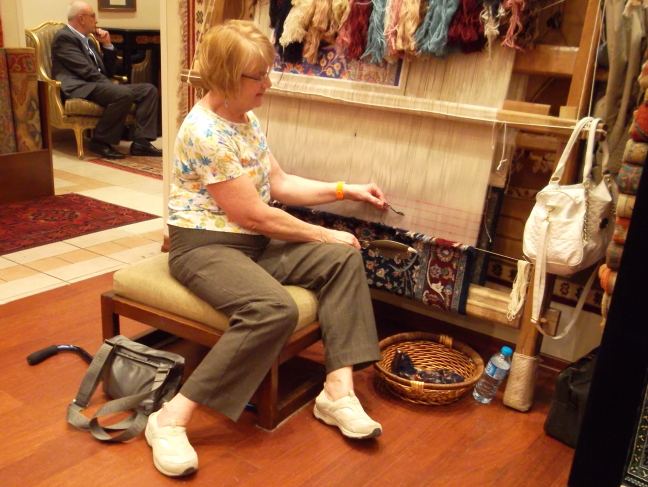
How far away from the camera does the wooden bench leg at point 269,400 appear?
1.77 metres

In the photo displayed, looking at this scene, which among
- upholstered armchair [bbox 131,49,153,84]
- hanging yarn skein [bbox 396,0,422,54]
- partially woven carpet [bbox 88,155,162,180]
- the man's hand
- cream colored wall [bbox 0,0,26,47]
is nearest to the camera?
hanging yarn skein [bbox 396,0,422,54]

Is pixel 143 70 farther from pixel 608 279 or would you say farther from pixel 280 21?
pixel 608 279

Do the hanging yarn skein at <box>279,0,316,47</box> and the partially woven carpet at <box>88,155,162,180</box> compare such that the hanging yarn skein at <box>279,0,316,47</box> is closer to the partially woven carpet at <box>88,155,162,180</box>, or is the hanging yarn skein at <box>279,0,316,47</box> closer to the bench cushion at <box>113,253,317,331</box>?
the bench cushion at <box>113,253,317,331</box>

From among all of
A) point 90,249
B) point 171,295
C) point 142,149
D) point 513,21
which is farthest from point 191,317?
point 142,149

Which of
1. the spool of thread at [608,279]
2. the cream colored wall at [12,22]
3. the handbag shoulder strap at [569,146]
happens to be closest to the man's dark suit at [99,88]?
the cream colored wall at [12,22]

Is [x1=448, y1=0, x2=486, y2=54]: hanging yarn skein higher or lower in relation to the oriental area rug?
higher

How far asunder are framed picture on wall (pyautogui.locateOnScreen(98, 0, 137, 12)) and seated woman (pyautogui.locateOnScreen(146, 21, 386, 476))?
4.95 meters

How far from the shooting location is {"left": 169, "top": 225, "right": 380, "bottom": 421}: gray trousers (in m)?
1.69

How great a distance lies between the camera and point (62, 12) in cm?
586

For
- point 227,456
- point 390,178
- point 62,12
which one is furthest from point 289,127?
point 62,12

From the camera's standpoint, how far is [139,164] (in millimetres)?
5227

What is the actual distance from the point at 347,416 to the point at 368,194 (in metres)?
0.71

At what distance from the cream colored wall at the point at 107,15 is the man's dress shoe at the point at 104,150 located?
1216 millimetres

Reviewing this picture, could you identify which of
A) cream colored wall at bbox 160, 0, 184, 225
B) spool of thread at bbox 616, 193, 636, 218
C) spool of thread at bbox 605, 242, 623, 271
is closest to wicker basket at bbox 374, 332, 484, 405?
spool of thread at bbox 605, 242, 623, 271
